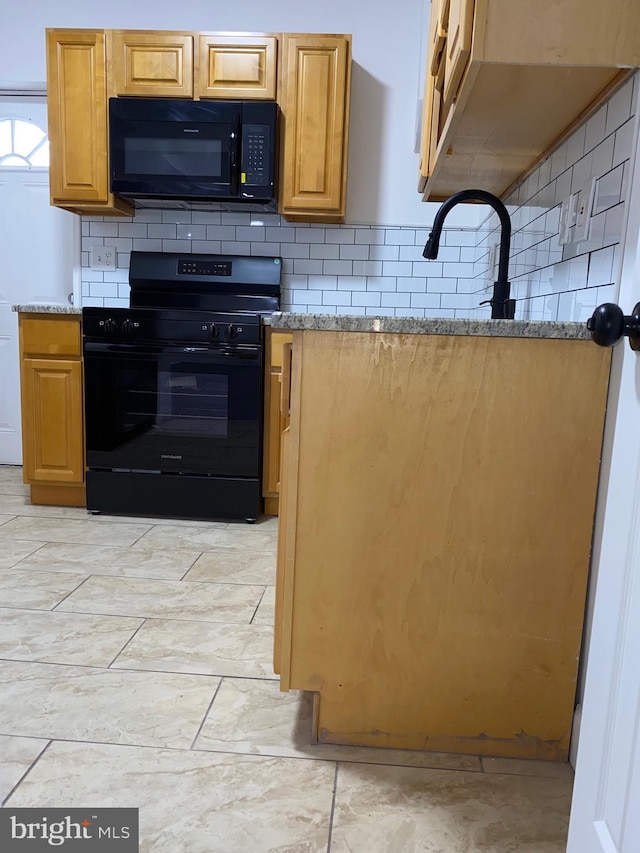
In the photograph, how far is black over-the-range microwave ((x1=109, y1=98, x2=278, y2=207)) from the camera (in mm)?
2926

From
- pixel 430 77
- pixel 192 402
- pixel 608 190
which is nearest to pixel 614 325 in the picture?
pixel 608 190

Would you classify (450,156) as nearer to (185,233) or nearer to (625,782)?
(625,782)

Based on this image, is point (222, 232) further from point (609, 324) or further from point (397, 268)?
point (609, 324)

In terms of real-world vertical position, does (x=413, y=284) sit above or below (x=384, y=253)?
below

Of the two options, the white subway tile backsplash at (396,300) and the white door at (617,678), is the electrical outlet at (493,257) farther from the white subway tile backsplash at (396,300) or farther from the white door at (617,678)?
the white door at (617,678)

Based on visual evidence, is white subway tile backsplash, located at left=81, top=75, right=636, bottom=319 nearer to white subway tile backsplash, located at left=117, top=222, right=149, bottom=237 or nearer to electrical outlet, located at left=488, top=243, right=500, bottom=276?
white subway tile backsplash, located at left=117, top=222, right=149, bottom=237

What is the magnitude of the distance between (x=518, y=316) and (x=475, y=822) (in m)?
1.46

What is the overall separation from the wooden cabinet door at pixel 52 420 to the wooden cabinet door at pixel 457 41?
210 cm

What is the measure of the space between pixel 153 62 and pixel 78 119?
431 mm

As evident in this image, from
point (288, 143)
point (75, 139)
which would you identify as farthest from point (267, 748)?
point (75, 139)

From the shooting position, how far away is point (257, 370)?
286cm

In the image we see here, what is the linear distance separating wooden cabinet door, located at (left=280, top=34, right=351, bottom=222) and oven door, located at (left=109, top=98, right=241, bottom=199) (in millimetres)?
250

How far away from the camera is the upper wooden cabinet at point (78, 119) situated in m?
3.00

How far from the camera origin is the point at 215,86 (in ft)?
9.75
